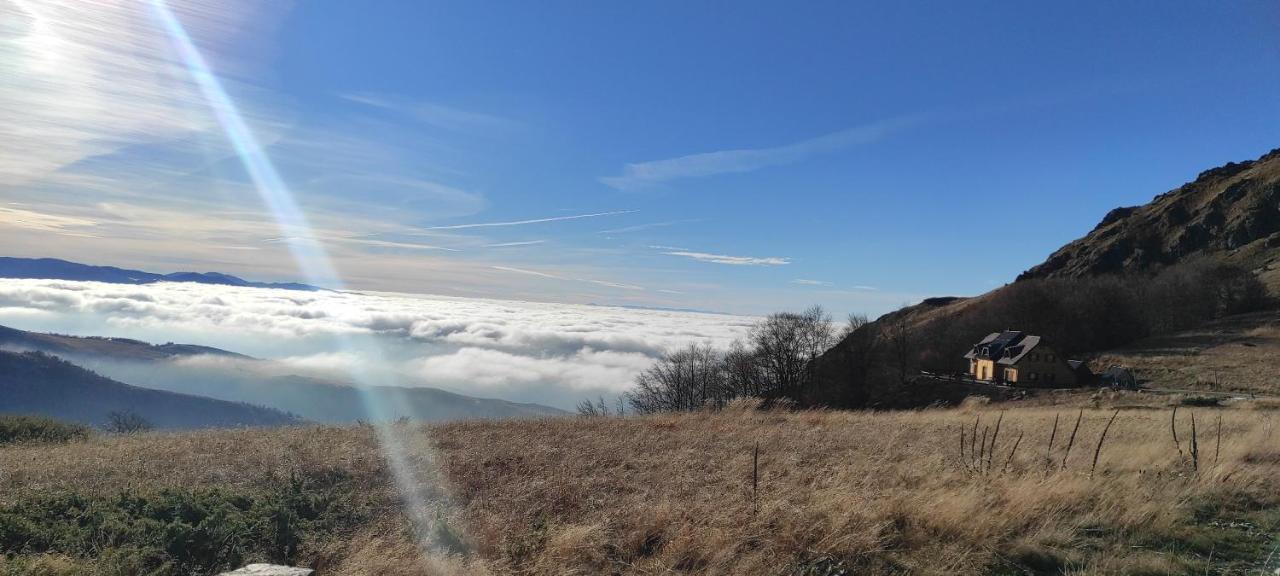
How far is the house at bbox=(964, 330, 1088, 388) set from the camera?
5656 cm

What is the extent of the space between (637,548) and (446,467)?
16.2 feet

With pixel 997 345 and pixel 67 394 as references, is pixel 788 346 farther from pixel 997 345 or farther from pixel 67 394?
pixel 67 394

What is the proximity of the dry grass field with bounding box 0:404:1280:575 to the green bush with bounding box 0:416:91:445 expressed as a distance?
2808 mm

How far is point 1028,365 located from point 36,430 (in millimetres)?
68127

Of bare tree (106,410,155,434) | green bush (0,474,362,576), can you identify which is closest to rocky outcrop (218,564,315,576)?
green bush (0,474,362,576)

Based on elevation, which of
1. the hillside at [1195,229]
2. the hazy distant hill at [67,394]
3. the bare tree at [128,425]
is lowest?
the hazy distant hill at [67,394]

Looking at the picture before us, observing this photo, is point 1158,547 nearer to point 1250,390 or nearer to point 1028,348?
point 1250,390

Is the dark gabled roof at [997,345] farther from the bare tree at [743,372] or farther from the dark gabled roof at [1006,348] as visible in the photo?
the bare tree at [743,372]

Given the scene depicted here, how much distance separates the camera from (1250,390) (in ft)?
104

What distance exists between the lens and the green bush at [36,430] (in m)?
14.1

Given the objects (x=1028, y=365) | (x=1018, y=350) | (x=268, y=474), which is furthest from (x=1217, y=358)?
(x=268, y=474)

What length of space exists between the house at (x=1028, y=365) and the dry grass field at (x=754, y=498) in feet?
172

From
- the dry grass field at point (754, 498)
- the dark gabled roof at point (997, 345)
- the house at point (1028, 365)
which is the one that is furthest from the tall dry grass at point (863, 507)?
the dark gabled roof at point (997, 345)

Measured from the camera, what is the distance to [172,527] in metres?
5.45
